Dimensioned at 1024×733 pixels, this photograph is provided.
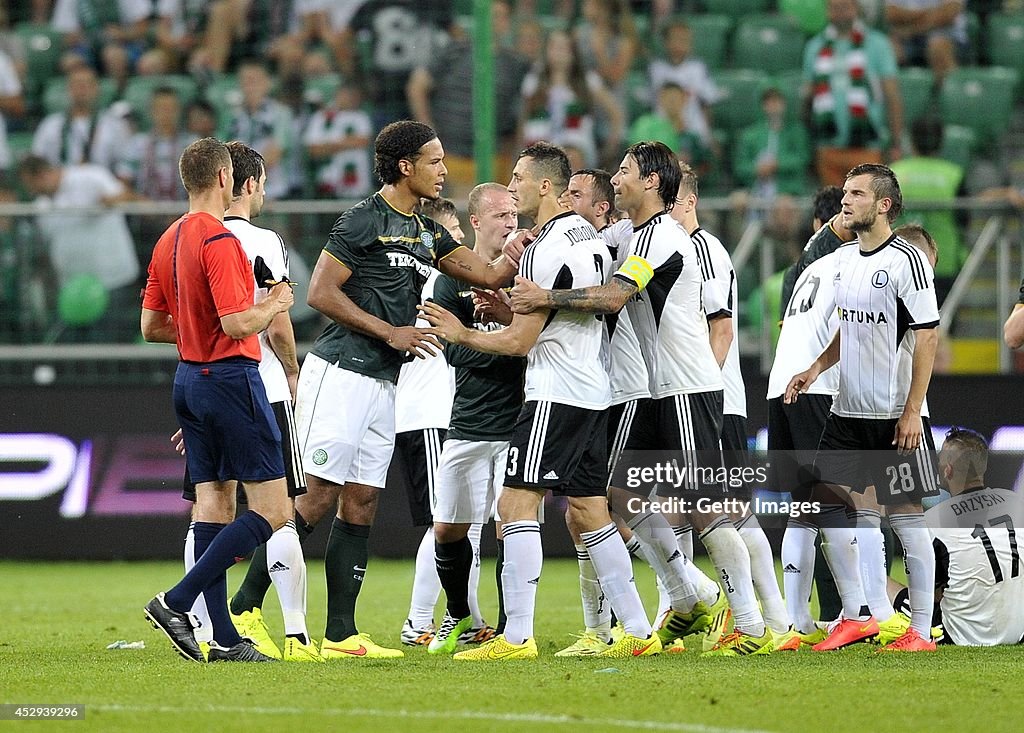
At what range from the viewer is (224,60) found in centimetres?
1574

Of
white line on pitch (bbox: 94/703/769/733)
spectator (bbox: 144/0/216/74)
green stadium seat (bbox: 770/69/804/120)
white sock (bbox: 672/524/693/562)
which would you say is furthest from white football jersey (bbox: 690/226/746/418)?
spectator (bbox: 144/0/216/74)

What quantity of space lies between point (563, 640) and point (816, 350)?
6.85 ft

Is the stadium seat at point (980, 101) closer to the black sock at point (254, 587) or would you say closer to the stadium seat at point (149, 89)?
the stadium seat at point (149, 89)

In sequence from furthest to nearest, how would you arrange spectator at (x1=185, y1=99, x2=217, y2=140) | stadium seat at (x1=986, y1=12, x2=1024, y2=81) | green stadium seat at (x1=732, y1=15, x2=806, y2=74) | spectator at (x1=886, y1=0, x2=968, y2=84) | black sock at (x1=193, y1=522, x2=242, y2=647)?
green stadium seat at (x1=732, y1=15, x2=806, y2=74), stadium seat at (x1=986, y1=12, x2=1024, y2=81), spectator at (x1=886, y1=0, x2=968, y2=84), spectator at (x1=185, y1=99, x2=217, y2=140), black sock at (x1=193, y1=522, x2=242, y2=647)

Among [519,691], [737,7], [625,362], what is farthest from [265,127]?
[519,691]

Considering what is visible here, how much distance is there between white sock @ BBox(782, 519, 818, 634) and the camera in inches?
301

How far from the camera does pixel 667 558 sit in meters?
7.34

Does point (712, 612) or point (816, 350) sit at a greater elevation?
point (816, 350)

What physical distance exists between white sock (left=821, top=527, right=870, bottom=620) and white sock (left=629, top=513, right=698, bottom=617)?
710 millimetres

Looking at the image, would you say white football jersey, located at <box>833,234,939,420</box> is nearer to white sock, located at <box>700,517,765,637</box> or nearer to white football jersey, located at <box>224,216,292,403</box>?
white sock, located at <box>700,517,765,637</box>

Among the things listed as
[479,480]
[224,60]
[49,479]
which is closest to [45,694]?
[479,480]

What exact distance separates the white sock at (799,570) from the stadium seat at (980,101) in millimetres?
7967

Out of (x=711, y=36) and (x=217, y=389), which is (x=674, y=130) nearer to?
(x=711, y=36)

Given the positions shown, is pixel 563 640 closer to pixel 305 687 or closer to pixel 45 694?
pixel 305 687
